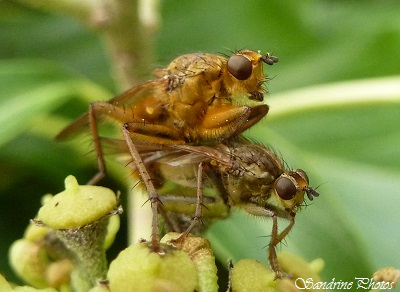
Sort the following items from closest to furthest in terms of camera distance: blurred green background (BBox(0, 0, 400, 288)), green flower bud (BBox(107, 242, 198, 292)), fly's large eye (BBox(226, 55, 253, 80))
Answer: green flower bud (BBox(107, 242, 198, 292))
fly's large eye (BBox(226, 55, 253, 80))
blurred green background (BBox(0, 0, 400, 288))

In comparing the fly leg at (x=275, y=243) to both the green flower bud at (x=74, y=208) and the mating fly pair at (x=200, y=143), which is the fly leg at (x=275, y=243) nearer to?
the mating fly pair at (x=200, y=143)

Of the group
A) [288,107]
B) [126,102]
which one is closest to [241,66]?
[126,102]

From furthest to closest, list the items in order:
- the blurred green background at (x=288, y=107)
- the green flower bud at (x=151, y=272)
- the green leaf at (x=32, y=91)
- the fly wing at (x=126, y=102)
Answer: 1. the green leaf at (x=32, y=91)
2. the blurred green background at (x=288, y=107)
3. the fly wing at (x=126, y=102)
4. the green flower bud at (x=151, y=272)

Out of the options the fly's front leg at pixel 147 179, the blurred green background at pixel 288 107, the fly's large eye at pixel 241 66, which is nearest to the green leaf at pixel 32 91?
the blurred green background at pixel 288 107

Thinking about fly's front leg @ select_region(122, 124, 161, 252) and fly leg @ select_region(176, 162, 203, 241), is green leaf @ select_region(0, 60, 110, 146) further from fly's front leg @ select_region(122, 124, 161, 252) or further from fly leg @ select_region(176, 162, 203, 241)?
fly leg @ select_region(176, 162, 203, 241)

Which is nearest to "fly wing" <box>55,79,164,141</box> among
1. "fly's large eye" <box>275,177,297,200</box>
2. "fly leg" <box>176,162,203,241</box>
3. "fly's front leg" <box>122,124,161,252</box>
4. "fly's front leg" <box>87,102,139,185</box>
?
"fly's front leg" <box>87,102,139,185</box>

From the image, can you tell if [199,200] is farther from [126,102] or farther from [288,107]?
[288,107]
